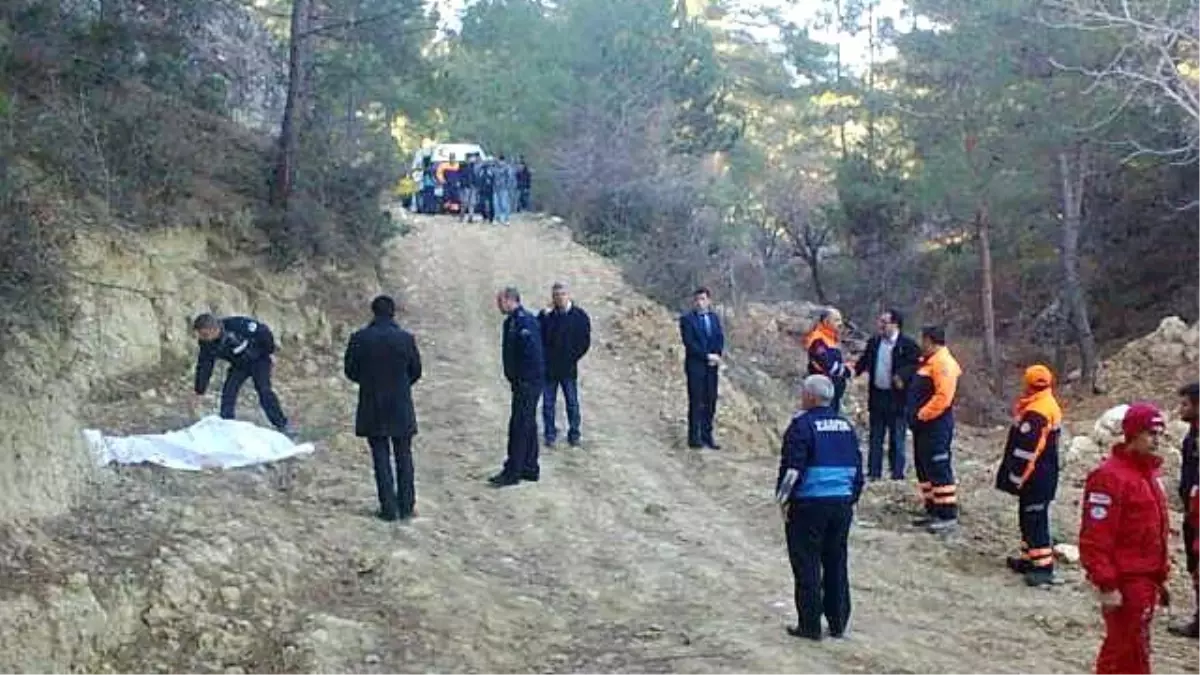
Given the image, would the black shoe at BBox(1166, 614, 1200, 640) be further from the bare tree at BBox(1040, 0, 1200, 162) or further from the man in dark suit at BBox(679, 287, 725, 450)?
the bare tree at BBox(1040, 0, 1200, 162)

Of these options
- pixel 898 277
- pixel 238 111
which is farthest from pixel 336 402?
pixel 898 277

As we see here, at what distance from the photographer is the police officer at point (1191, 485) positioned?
8828 mm

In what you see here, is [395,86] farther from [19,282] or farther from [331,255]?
[19,282]

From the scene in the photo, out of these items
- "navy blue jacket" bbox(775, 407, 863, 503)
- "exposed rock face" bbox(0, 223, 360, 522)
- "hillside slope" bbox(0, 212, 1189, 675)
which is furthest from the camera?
"exposed rock face" bbox(0, 223, 360, 522)

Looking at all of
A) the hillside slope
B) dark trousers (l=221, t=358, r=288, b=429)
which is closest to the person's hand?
the hillside slope

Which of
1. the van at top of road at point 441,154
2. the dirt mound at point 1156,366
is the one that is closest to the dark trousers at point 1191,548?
the dirt mound at point 1156,366

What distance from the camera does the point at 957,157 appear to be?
101 feet

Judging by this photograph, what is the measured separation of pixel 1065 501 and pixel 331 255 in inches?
428

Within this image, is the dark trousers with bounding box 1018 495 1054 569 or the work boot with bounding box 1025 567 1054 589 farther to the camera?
the work boot with bounding box 1025 567 1054 589

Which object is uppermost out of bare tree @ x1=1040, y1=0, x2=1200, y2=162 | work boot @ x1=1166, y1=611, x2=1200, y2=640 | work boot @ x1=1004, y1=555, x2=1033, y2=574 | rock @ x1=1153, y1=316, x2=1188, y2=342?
bare tree @ x1=1040, y1=0, x2=1200, y2=162

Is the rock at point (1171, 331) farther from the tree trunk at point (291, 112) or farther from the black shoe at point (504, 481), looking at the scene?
the black shoe at point (504, 481)

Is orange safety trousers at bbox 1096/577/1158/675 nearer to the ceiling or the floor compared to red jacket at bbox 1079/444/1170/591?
nearer to the floor

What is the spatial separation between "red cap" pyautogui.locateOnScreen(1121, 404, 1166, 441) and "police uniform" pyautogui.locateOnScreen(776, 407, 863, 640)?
1.55 metres

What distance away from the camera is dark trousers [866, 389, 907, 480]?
13062 mm
